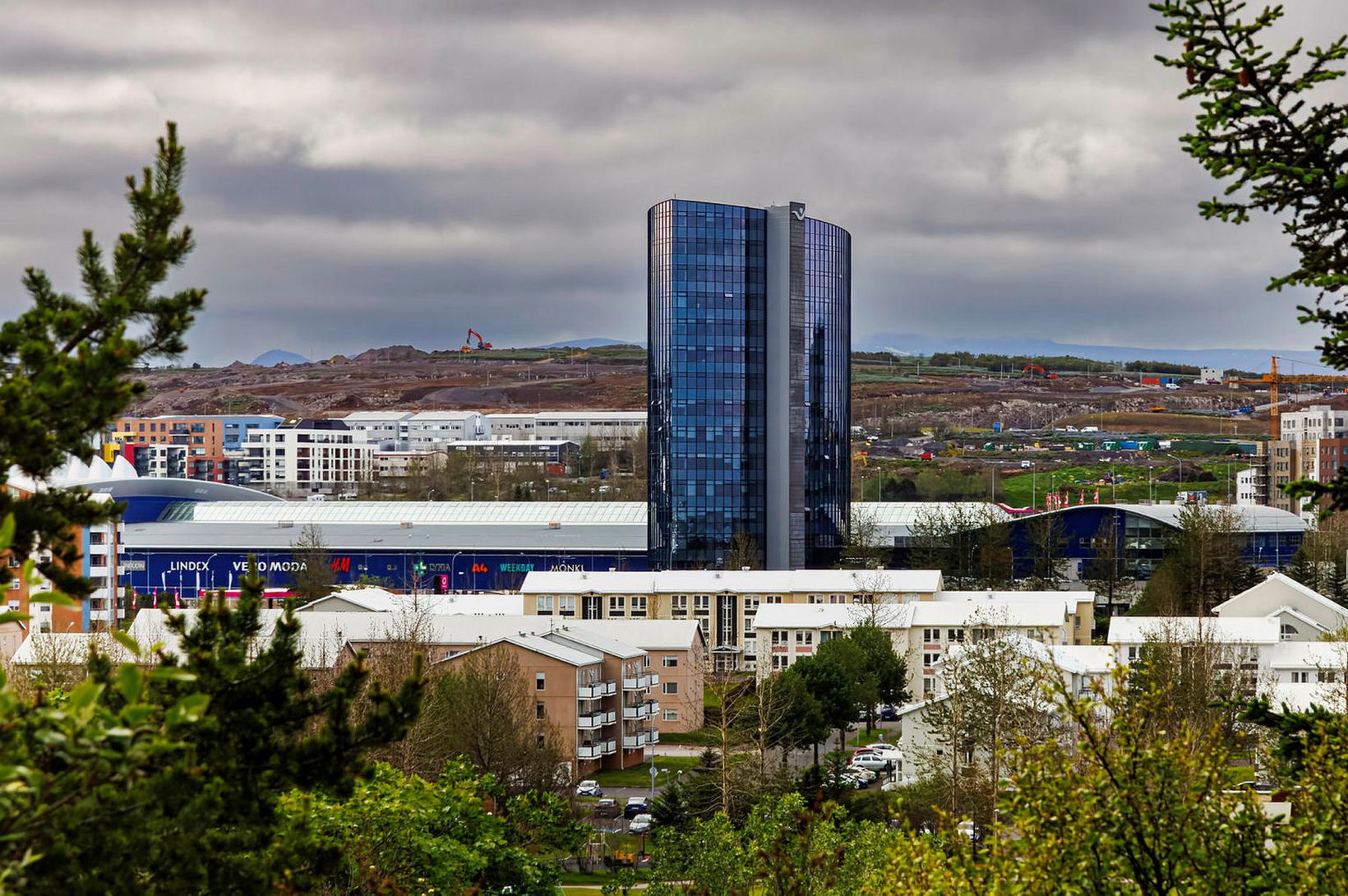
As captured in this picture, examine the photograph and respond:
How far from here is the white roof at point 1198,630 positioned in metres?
41.0

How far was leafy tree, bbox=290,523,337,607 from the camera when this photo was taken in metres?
62.2

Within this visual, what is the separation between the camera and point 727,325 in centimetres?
6675

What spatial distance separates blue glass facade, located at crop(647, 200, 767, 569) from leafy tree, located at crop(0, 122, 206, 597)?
58042 millimetres

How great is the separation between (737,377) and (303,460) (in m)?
106

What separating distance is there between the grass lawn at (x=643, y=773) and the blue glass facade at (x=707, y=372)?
1059 inches

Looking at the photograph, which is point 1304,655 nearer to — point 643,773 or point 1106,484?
point 643,773

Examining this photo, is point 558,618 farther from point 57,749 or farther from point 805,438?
point 57,749

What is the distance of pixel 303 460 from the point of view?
165 metres

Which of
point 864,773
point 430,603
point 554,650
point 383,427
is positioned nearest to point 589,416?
point 383,427

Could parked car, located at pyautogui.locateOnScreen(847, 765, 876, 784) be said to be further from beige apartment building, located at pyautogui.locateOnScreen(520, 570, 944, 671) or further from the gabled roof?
beige apartment building, located at pyautogui.locateOnScreen(520, 570, 944, 671)

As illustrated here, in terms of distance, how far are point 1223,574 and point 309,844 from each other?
176 ft

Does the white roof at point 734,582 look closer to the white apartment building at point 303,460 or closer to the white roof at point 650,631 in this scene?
the white roof at point 650,631

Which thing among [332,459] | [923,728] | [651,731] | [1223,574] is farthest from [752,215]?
[332,459]

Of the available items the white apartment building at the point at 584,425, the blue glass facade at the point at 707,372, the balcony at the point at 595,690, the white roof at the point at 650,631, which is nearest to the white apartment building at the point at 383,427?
the white apartment building at the point at 584,425
